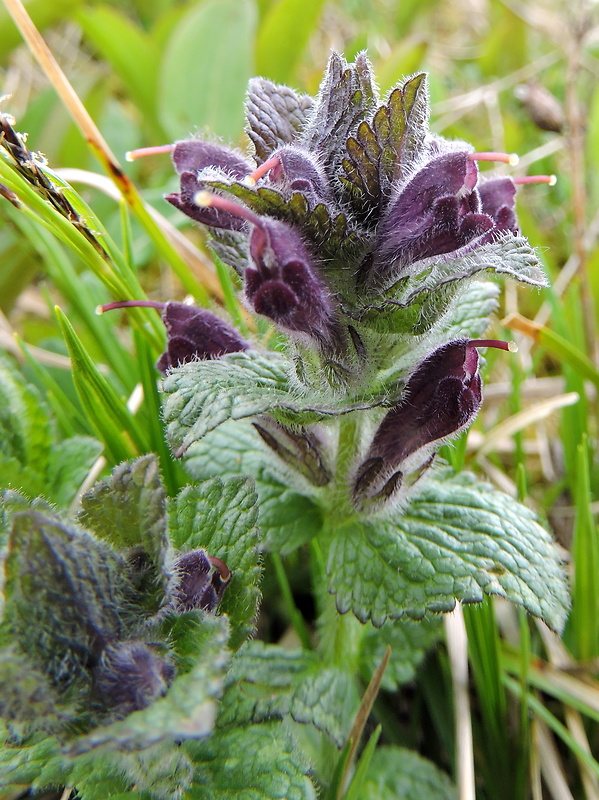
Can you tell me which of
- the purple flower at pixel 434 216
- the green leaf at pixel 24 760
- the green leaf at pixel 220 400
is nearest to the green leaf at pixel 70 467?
the green leaf at pixel 220 400

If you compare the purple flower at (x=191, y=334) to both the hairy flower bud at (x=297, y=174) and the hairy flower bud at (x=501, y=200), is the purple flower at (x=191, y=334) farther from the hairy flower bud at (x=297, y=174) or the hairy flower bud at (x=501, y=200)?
the hairy flower bud at (x=501, y=200)

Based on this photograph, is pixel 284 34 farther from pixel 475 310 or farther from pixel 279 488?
pixel 279 488

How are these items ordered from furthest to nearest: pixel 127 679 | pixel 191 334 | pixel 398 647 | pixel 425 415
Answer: pixel 398 647 → pixel 191 334 → pixel 425 415 → pixel 127 679

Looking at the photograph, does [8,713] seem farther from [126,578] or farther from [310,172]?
[310,172]

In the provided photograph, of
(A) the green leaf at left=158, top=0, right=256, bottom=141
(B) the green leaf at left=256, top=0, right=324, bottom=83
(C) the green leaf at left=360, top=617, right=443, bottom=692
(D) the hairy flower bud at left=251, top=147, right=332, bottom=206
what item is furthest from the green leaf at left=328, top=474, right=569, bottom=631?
(B) the green leaf at left=256, top=0, right=324, bottom=83

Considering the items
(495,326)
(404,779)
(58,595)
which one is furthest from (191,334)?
(495,326)

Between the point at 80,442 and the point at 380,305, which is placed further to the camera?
the point at 80,442

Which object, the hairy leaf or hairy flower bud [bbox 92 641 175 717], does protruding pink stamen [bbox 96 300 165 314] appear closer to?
the hairy leaf

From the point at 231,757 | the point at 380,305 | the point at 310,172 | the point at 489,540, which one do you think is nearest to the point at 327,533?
the point at 489,540
